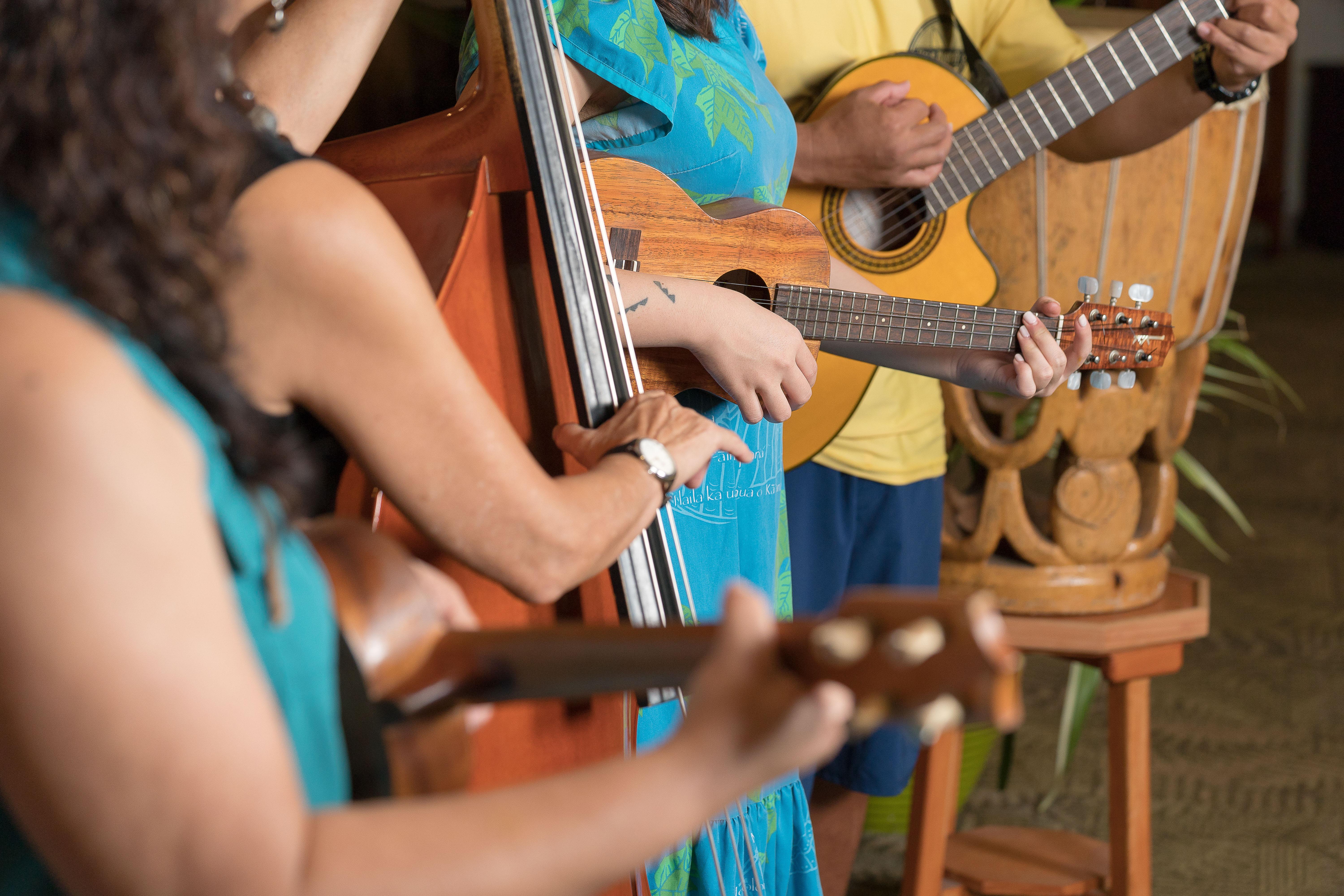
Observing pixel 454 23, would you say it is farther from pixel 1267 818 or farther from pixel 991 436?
pixel 1267 818

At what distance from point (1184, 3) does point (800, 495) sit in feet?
2.79

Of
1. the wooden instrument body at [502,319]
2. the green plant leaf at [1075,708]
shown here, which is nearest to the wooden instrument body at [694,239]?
the wooden instrument body at [502,319]

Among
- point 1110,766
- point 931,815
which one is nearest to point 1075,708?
point 1110,766

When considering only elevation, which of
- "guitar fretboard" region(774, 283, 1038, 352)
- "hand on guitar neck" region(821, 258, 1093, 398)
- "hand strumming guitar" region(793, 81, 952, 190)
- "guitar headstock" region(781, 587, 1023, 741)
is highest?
"hand strumming guitar" region(793, 81, 952, 190)

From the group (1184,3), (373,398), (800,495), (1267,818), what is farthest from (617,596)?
(1267,818)

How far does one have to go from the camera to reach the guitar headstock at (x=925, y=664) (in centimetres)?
43

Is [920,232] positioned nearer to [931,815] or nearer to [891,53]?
[891,53]

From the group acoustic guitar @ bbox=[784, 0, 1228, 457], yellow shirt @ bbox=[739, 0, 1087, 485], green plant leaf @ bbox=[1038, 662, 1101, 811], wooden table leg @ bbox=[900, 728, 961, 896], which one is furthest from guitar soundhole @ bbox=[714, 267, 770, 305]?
green plant leaf @ bbox=[1038, 662, 1101, 811]

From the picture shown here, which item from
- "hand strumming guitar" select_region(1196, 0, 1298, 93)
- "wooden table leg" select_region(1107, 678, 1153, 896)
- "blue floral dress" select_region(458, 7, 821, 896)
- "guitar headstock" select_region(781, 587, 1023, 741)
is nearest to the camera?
"guitar headstock" select_region(781, 587, 1023, 741)

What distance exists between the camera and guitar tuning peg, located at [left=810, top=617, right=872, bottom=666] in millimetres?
442

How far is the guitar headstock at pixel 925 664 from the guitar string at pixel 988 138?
1270mm

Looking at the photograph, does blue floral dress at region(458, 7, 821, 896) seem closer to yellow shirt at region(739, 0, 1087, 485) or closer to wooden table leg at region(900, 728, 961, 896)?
yellow shirt at region(739, 0, 1087, 485)

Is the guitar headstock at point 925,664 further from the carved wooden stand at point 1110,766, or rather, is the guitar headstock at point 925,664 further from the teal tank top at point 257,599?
the carved wooden stand at point 1110,766

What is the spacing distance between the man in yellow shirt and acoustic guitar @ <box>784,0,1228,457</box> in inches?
1.5
